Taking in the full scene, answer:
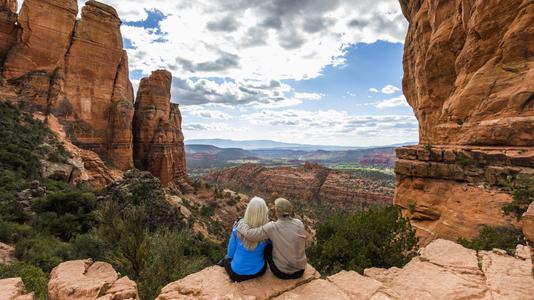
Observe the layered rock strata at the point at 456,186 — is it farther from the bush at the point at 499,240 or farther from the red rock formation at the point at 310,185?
the red rock formation at the point at 310,185

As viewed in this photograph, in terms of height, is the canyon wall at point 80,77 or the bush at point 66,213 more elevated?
the canyon wall at point 80,77

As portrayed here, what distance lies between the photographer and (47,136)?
26.9 m

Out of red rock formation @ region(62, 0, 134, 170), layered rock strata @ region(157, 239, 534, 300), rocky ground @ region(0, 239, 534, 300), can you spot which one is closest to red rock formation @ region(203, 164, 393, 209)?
red rock formation @ region(62, 0, 134, 170)

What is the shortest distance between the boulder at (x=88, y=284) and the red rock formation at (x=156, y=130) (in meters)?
39.0

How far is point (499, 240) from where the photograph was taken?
890 cm

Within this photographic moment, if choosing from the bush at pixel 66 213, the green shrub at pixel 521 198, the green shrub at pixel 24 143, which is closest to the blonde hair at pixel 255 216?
the green shrub at pixel 521 198

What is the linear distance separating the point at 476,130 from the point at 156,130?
4219cm

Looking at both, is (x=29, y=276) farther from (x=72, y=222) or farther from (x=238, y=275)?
(x=72, y=222)

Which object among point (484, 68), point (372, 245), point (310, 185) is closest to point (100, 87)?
point (372, 245)

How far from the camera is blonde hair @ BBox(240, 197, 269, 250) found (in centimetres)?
459

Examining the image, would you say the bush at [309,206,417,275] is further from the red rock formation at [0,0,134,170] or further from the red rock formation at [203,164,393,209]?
the red rock formation at [203,164,393,209]

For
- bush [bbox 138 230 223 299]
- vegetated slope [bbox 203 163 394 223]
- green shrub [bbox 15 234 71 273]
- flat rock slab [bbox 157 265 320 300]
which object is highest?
flat rock slab [bbox 157 265 320 300]

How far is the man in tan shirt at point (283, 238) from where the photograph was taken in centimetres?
450

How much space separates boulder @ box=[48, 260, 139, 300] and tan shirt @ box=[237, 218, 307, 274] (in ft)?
Answer: 8.06
